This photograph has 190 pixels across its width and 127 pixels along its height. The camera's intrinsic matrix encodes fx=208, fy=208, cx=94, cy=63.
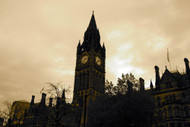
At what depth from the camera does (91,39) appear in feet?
276

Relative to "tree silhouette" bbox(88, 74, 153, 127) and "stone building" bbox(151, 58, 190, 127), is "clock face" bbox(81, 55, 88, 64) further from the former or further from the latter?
"tree silhouette" bbox(88, 74, 153, 127)

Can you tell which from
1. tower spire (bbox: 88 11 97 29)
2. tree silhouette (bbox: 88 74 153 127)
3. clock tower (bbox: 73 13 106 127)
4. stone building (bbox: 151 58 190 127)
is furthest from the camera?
tower spire (bbox: 88 11 97 29)

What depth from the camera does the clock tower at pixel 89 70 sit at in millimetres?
68438

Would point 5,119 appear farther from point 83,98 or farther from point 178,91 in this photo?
point 178,91

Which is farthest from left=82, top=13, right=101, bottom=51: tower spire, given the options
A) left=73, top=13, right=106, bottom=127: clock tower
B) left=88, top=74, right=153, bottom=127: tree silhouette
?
left=88, top=74, right=153, bottom=127: tree silhouette

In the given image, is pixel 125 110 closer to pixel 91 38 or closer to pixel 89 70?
pixel 89 70

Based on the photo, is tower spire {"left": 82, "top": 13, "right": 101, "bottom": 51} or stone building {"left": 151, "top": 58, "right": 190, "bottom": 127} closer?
stone building {"left": 151, "top": 58, "right": 190, "bottom": 127}

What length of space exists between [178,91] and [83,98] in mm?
31603

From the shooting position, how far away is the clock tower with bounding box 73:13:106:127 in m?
68.4

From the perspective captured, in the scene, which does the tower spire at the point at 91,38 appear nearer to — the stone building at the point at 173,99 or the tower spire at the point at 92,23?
the tower spire at the point at 92,23

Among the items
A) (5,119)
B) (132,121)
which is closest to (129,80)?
(132,121)

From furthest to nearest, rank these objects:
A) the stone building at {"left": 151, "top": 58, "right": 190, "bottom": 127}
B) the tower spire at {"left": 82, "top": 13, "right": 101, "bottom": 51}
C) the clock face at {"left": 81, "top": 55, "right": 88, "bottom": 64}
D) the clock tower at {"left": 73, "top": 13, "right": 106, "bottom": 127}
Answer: the tower spire at {"left": 82, "top": 13, "right": 101, "bottom": 51}
the clock face at {"left": 81, "top": 55, "right": 88, "bottom": 64}
the clock tower at {"left": 73, "top": 13, "right": 106, "bottom": 127}
the stone building at {"left": 151, "top": 58, "right": 190, "bottom": 127}

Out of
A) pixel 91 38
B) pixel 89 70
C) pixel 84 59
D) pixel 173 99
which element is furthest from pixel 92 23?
pixel 173 99

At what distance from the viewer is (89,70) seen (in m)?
72.9
